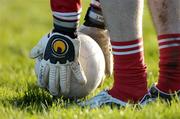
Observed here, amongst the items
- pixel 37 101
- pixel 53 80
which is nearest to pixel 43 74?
pixel 53 80

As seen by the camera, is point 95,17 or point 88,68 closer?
point 88,68

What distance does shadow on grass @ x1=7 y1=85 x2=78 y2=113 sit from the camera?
16.3ft

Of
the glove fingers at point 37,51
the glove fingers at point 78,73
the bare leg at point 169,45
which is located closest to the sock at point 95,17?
the glove fingers at point 37,51

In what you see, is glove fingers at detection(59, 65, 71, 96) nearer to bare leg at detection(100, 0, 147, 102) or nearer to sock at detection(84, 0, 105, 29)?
bare leg at detection(100, 0, 147, 102)

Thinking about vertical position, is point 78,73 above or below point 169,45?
below

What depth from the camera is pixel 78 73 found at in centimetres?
527

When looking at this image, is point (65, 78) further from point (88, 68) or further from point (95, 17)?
point (95, 17)

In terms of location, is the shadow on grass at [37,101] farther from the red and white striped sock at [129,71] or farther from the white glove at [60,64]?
the red and white striped sock at [129,71]

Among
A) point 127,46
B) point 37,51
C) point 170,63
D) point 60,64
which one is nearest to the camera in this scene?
point 127,46

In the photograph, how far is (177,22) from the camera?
5160 mm

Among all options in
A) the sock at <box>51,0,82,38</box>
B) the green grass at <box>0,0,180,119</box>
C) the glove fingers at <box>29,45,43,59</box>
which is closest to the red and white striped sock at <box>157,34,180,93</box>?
the green grass at <box>0,0,180,119</box>

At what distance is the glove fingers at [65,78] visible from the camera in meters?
5.23

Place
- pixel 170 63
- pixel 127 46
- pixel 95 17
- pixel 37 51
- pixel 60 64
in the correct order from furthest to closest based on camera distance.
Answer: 1. pixel 95 17
2. pixel 37 51
3. pixel 60 64
4. pixel 170 63
5. pixel 127 46

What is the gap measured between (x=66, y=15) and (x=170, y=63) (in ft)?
2.77
